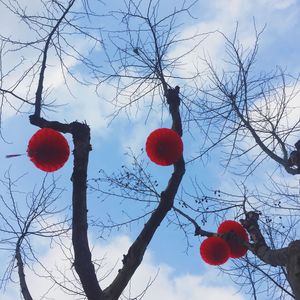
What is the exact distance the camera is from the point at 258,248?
409cm

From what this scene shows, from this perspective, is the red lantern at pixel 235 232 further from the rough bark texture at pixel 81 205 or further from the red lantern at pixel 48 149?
the red lantern at pixel 48 149

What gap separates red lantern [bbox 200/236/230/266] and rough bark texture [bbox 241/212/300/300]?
281mm

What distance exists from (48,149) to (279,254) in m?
2.01

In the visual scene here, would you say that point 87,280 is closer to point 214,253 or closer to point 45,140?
point 45,140

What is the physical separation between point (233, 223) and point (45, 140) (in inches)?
78.4

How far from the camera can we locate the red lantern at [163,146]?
11.7 ft

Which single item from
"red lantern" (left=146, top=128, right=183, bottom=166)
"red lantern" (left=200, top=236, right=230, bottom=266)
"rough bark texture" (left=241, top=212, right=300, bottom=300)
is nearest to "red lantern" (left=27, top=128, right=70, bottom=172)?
"red lantern" (left=146, top=128, right=183, bottom=166)

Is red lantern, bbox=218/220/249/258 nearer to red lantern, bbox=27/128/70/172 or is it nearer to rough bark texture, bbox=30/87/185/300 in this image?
rough bark texture, bbox=30/87/185/300

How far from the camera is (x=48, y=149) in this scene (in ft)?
11.0

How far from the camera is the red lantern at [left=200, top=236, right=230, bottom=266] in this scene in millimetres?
4008

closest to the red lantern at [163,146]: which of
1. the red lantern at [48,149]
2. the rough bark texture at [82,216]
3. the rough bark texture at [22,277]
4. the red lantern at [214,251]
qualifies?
the rough bark texture at [82,216]

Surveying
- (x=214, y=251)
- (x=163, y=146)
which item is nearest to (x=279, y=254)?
(x=214, y=251)

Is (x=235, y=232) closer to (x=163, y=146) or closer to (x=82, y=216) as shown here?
(x=163, y=146)

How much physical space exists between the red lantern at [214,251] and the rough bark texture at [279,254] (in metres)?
0.28
